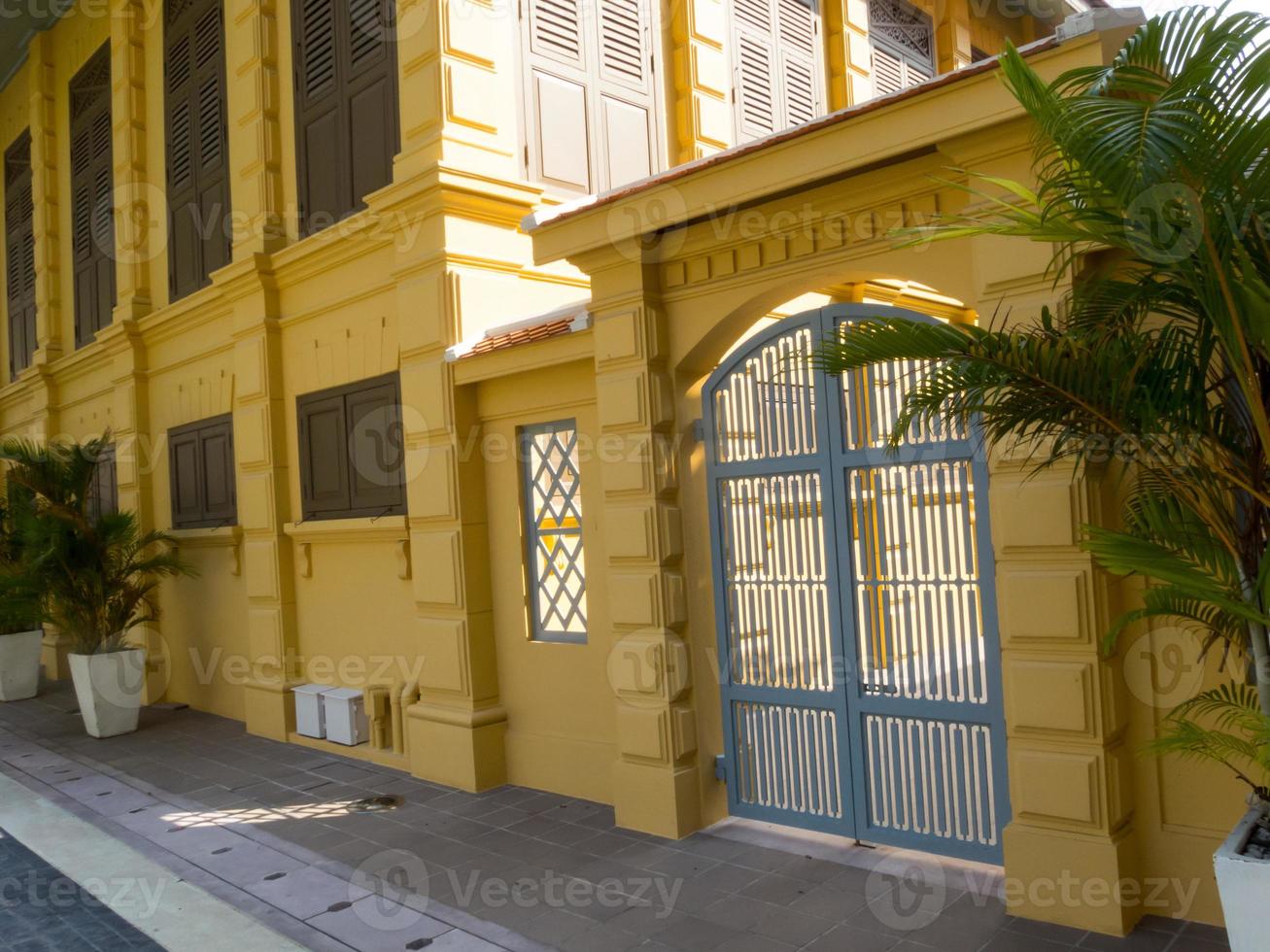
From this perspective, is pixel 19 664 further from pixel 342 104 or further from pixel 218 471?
pixel 342 104

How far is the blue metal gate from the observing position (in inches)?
188

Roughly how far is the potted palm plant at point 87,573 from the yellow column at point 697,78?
6662 millimetres

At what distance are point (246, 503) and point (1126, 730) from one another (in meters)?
7.68

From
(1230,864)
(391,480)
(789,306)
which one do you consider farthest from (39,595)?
(1230,864)

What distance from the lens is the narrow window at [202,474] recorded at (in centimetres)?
1009

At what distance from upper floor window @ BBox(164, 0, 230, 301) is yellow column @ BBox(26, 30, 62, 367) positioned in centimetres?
438

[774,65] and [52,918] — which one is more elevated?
[774,65]

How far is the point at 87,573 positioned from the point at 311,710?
122 inches

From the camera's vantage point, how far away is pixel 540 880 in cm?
526

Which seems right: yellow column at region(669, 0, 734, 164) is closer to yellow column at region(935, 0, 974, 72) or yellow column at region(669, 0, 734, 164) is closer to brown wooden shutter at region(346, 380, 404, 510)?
brown wooden shutter at region(346, 380, 404, 510)

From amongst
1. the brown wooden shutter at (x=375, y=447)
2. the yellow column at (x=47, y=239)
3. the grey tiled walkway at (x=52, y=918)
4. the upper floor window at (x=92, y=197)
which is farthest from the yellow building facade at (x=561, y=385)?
the yellow column at (x=47, y=239)

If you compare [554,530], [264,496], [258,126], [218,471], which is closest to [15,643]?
[218,471]

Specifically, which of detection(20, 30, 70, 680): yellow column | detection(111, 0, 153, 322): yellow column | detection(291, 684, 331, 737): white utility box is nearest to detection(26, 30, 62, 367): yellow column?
detection(20, 30, 70, 680): yellow column

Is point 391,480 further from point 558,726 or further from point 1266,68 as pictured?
point 1266,68
